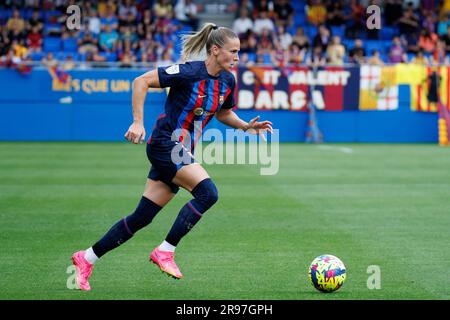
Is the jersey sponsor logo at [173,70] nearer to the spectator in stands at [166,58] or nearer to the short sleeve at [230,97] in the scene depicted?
the short sleeve at [230,97]

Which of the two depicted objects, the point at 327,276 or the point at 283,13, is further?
the point at 283,13

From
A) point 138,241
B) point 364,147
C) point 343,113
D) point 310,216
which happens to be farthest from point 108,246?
point 343,113

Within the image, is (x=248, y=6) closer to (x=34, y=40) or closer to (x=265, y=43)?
(x=265, y=43)

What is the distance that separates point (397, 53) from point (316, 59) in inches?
107

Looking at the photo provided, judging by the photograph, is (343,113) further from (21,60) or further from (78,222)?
(78,222)

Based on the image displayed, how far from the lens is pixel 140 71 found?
2547cm

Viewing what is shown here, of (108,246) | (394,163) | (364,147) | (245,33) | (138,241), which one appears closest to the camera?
(108,246)

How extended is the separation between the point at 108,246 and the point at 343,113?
64.2 ft

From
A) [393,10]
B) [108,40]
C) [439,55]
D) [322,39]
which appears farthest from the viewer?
[393,10]

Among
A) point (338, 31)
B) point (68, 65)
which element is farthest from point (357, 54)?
point (68, 65)

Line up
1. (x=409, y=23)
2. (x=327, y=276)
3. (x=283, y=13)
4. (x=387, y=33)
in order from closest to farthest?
(x=327, y=276), (x=409, y=23), (x=283, y=13), (x=387, y=33)

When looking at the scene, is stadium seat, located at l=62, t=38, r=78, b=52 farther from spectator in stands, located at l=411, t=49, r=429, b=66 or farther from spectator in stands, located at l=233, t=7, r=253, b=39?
spectator in stands, located at l=411, t=49, r=429, b=66

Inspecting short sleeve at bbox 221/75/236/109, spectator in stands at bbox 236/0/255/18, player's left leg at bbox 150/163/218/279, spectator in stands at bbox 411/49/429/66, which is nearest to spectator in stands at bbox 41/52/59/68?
spectator in stands at bbox 236/0/255/18

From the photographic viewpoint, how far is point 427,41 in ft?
93.5
